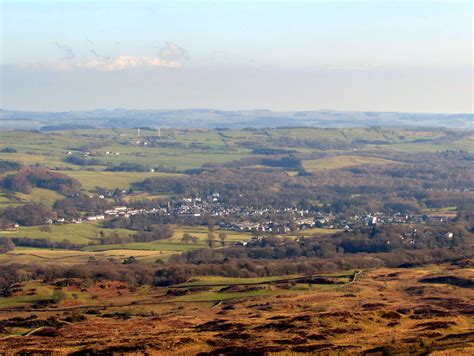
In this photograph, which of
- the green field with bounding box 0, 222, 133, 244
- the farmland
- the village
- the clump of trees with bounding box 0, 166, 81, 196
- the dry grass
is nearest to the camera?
the dry grass

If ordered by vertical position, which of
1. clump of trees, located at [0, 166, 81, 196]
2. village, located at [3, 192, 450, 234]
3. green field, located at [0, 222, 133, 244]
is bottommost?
village, located at [3, 192, 450, 234]

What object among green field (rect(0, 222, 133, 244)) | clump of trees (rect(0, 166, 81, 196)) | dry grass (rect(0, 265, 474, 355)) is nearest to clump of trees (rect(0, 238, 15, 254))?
green field (rect(0, 222, 133, 244))

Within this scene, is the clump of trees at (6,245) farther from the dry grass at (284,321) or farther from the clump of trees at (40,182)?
the clump of trees at (40,182)

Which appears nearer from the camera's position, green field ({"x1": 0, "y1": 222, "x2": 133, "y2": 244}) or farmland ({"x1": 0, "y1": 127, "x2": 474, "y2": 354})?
farmland ({"x1": 0, "y1": 127, "x2": 474, "y2": 354})

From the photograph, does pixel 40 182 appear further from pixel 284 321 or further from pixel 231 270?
pixel 284 321

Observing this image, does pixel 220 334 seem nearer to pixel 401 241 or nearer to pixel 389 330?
pixel 389 330

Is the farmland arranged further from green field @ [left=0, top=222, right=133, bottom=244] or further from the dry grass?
green field @ [left=0, top=222, right=133, bottom=244]

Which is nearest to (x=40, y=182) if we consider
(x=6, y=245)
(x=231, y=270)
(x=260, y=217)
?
(x=260, y=217)

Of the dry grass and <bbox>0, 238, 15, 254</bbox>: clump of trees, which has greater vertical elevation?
the dry grass

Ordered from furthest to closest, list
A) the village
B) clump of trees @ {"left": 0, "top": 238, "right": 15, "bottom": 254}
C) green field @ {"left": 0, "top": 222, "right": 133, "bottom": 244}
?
the village < green field @ {"left": 0, "top": 222, "right": 133, "bottom": 244} < clump of trees @ {"left": 0, "top": 238, "right": 15, "bottom": 254}

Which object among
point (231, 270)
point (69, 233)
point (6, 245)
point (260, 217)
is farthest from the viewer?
point (260, 217)

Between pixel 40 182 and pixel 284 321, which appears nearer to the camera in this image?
pixel 284 321

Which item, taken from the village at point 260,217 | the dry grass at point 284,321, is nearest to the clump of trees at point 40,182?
the village at point 260,217
